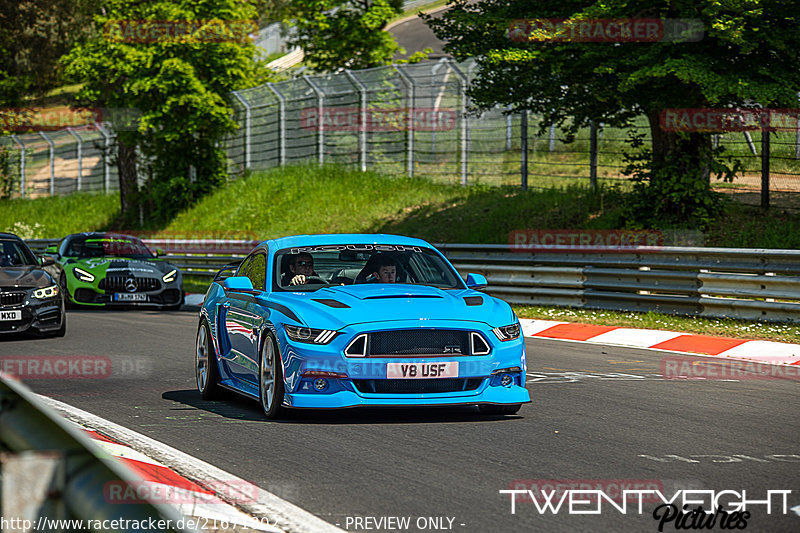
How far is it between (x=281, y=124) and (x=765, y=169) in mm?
18866

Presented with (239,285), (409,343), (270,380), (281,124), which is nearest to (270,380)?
(270,380)

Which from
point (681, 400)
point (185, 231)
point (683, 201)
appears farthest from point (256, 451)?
point (185, 231)

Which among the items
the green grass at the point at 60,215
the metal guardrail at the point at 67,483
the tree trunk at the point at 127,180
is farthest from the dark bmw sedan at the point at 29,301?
the green grass at the point at 60,215

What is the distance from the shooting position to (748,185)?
2002 centimetres

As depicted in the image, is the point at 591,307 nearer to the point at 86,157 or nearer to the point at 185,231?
the point at 185,231

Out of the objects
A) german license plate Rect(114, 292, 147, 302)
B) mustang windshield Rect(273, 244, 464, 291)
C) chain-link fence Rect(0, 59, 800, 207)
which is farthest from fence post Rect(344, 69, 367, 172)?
mustang windshield Rect(273, 244, 464, 291)

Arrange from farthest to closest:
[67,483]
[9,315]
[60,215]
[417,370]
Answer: [60,215], [9,315], [417,370], [67,483]

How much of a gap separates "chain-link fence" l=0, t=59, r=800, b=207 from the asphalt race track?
10.2m

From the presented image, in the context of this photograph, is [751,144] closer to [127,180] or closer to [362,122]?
[362,122]

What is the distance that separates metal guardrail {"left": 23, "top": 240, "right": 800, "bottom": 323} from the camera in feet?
46.2

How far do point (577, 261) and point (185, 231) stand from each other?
22.3m

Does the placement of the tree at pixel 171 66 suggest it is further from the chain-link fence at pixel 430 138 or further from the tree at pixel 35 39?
the tree at pixel 35 39

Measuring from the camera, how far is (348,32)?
4450 centimetres

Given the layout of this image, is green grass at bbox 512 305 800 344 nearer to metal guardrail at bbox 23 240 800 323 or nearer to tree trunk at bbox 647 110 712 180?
metal guardrail at bbox 23 240 800 323
